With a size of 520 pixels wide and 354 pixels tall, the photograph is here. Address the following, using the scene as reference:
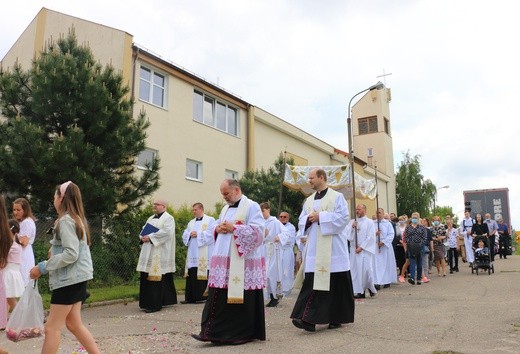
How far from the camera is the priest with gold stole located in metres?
6.33

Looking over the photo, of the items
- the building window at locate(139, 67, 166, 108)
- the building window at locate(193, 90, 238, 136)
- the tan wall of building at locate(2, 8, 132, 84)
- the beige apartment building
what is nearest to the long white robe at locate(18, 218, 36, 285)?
the beige apartment building

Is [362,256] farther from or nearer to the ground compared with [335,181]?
nearer to the ground

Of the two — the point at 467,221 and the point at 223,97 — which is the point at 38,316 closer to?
the point at 467,221

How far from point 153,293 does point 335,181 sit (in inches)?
251

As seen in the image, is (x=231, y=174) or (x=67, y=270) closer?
(x=67, y=270)

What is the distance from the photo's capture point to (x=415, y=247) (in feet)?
47.6

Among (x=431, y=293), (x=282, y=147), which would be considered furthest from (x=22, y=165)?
(x=282, y=147)

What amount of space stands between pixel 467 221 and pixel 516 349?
14.7 meters

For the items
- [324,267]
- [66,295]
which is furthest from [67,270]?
[324,267]

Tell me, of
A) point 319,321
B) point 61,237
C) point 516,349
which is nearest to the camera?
point 61,237

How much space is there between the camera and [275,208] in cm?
2003

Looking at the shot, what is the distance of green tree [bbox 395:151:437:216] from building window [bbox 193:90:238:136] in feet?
107

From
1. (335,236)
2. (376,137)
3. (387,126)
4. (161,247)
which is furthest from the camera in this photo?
(387,126)

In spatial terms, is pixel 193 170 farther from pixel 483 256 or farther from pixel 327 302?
pixel 327 302
